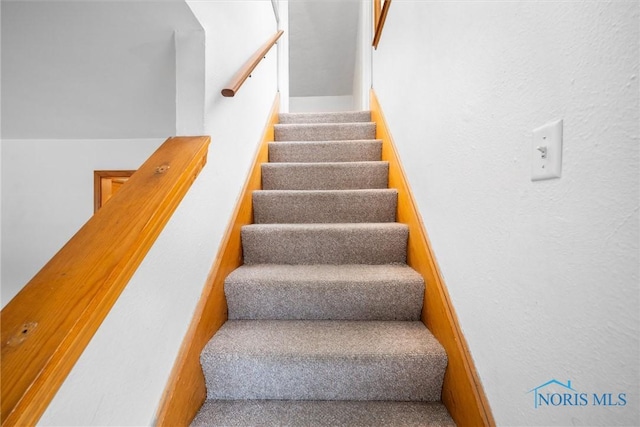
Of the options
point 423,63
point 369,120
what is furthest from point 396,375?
point 369,120

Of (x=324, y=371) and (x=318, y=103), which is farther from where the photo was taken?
(x=318, y=103)

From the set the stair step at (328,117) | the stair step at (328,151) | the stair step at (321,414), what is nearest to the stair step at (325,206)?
the stair step at (328,151)

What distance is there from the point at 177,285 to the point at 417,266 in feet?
2.89

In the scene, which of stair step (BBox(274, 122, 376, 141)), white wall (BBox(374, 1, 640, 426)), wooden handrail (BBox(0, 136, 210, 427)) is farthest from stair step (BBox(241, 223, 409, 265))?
stair step (BBox(274, 122, 376, 141))

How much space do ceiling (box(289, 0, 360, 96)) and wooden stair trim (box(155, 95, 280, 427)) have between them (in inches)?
138

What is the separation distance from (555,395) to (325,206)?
1.18 m

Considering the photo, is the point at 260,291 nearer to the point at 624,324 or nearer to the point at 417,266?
the point at 417,266

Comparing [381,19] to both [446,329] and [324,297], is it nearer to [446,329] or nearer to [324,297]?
[324,297]

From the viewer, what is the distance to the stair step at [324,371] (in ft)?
3.00

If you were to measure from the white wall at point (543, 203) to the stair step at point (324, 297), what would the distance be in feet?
0.74

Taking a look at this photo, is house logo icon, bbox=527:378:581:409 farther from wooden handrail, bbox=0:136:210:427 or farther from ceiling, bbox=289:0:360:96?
ceiling, bbox=289:0:360:96

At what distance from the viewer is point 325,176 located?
1777mm

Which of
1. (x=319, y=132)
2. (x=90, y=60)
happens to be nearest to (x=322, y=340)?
(x=90, y=60)

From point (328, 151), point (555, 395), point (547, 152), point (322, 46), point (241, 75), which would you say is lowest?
point (555, 395)
